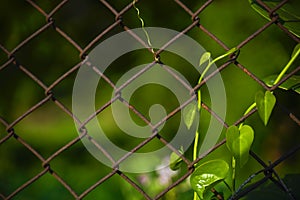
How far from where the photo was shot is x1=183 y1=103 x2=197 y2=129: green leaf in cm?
131

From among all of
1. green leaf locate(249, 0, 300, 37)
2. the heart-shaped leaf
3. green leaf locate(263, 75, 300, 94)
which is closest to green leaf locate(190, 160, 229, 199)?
the heart-shaped leaf

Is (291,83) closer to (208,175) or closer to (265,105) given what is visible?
(265,105)

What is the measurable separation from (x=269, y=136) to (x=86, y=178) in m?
0.84

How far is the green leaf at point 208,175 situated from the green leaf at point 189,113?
10 cm

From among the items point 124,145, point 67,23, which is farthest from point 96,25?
point 124,145

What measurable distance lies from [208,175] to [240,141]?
0.10 m

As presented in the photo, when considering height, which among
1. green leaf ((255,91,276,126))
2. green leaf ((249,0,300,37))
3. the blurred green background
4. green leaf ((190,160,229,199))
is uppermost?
the blurred green background

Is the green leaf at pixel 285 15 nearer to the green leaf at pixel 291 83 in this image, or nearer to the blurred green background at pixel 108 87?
the green leaf at pixel 291 83

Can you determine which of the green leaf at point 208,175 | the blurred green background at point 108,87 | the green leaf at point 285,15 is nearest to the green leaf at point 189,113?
the green leaf at point 208,175

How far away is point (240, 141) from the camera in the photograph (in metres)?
1.25

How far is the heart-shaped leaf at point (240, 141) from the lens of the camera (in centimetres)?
124

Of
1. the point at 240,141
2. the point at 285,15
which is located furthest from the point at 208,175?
the point at 285,15

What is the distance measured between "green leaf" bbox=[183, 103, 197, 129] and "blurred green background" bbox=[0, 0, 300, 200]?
0.78 m

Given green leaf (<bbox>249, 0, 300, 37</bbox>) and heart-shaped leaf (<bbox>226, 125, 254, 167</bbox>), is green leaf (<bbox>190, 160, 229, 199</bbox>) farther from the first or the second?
green leaf (<bbox>249, 0, 300, 37</bbox>)
